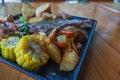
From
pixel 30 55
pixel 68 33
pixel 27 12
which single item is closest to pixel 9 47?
pixel 30 55

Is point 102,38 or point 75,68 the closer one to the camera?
point 75,68

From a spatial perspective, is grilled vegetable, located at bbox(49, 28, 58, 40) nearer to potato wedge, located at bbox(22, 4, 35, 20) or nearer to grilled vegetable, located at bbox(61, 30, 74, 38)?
grilled vegetable, located at bbox(61, 30, 74, 38)

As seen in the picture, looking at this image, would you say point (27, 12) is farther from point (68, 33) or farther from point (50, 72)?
point (50, 72)

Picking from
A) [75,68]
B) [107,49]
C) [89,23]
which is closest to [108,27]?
[89,23]

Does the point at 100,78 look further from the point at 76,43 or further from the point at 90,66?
the point at 76,43

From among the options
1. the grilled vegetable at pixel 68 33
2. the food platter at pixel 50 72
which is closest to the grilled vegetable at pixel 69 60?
the food platter at pixel 50 72
